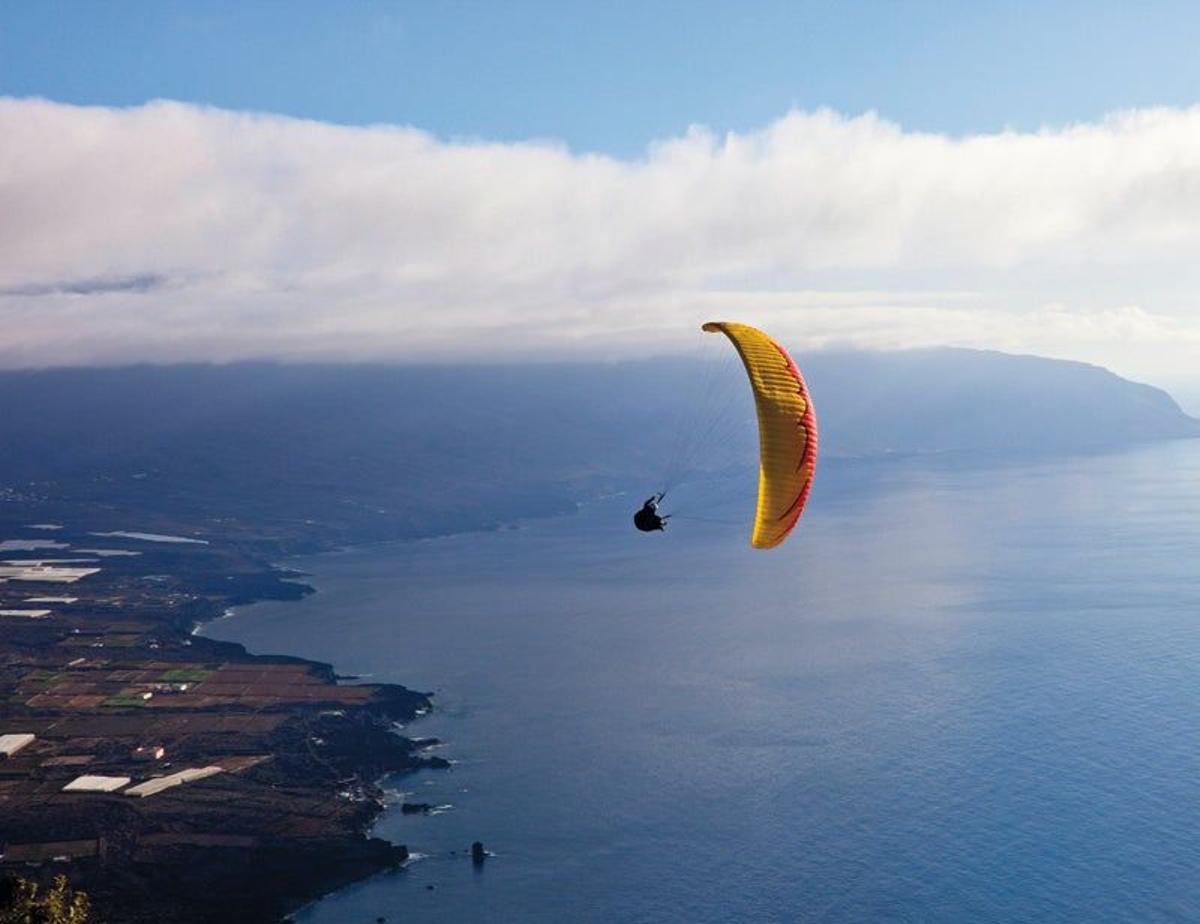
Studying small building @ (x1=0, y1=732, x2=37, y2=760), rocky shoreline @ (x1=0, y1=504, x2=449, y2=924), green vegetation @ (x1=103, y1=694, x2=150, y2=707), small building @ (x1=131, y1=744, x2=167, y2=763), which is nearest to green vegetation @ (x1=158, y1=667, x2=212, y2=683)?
rocky shoreline @ (x1=0, y1=504, x2=449, y2=924)

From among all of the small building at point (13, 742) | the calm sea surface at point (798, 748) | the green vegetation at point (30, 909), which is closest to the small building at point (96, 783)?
the small building at point (13, 742)

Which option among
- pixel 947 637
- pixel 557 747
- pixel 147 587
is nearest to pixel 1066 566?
pixel 947 637

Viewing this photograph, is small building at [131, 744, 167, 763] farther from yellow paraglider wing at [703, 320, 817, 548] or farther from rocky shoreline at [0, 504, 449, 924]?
yellow paraglider wing at [703, 320, 817, 548]

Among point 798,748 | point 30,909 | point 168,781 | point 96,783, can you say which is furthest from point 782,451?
point 96,783

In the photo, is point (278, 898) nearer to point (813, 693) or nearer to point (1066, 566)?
point (813, 693)

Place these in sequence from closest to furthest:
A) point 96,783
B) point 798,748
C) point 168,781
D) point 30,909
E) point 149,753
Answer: point 30,909, point 96,783, point 168,781, point 798,748, point 149,753

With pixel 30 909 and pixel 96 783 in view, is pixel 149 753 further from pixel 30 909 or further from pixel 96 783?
pixel 30 909

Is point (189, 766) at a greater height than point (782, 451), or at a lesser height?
lesser
